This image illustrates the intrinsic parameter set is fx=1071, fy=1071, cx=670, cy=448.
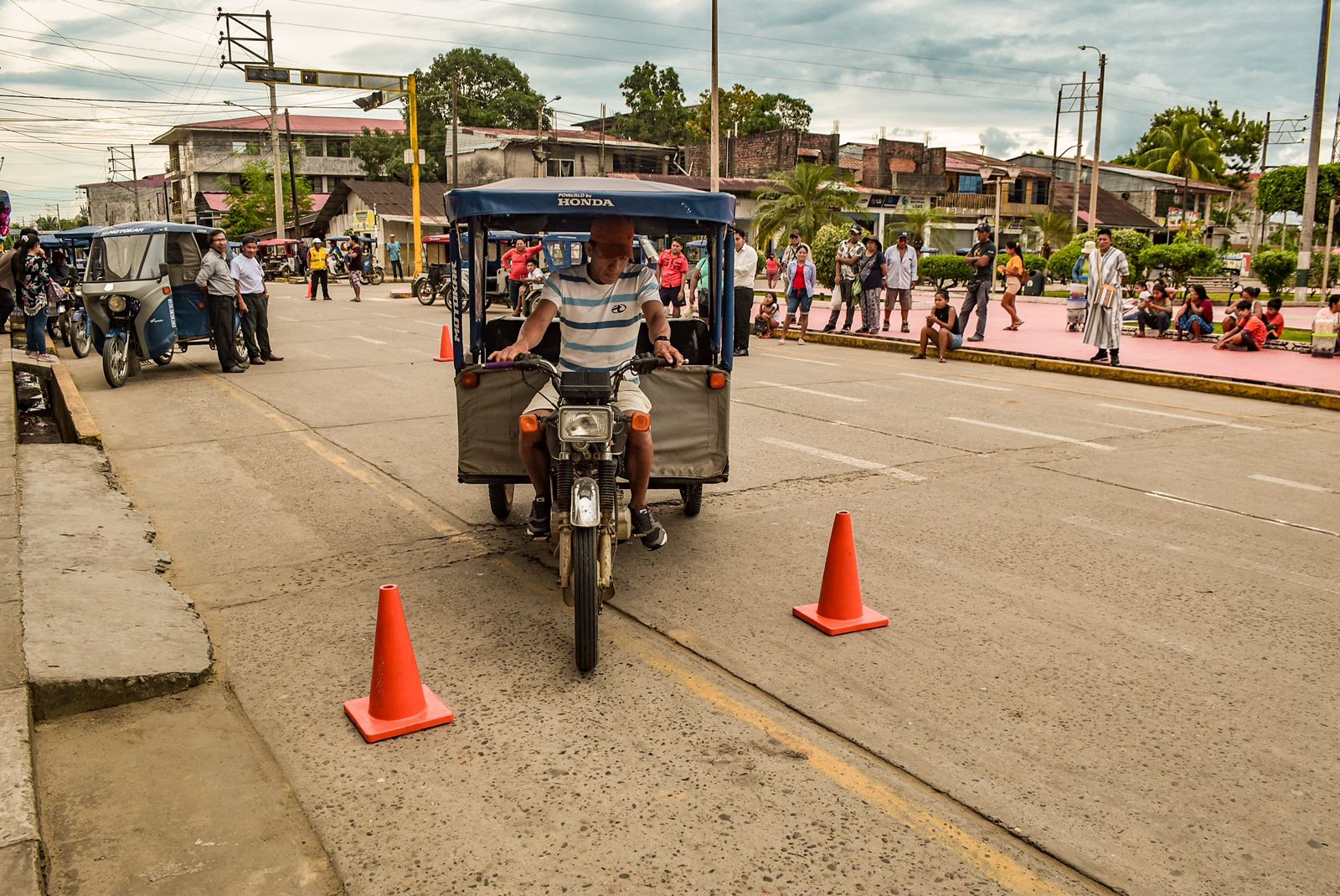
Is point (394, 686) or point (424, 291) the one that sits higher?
point (424, 291)

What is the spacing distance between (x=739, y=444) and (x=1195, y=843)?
634 cm

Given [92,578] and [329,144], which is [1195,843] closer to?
[92,578]

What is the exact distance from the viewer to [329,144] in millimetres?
87000

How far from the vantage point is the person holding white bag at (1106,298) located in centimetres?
1520

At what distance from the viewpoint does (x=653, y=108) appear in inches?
3521

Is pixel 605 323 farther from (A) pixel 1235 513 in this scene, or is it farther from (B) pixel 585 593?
(A) pixel 1235 513

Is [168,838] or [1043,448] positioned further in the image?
[1043,448]

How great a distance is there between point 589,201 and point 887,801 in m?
Result: 3.09

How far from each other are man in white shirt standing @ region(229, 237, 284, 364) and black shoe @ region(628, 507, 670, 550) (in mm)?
10650

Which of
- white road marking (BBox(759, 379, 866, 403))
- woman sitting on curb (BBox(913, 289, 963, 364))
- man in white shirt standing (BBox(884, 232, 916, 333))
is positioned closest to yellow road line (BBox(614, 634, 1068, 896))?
white road marking (BBox(759, 379, 866, 403))

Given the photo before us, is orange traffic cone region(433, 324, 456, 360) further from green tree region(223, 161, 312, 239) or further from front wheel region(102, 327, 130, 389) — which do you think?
green tree region(223, 161, 312, 239)

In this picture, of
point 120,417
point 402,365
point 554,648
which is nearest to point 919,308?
point 402,365

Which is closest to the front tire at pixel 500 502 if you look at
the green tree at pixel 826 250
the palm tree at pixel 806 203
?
the green tree at pixel 826 250

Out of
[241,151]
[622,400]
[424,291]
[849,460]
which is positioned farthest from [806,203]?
[241,151]
